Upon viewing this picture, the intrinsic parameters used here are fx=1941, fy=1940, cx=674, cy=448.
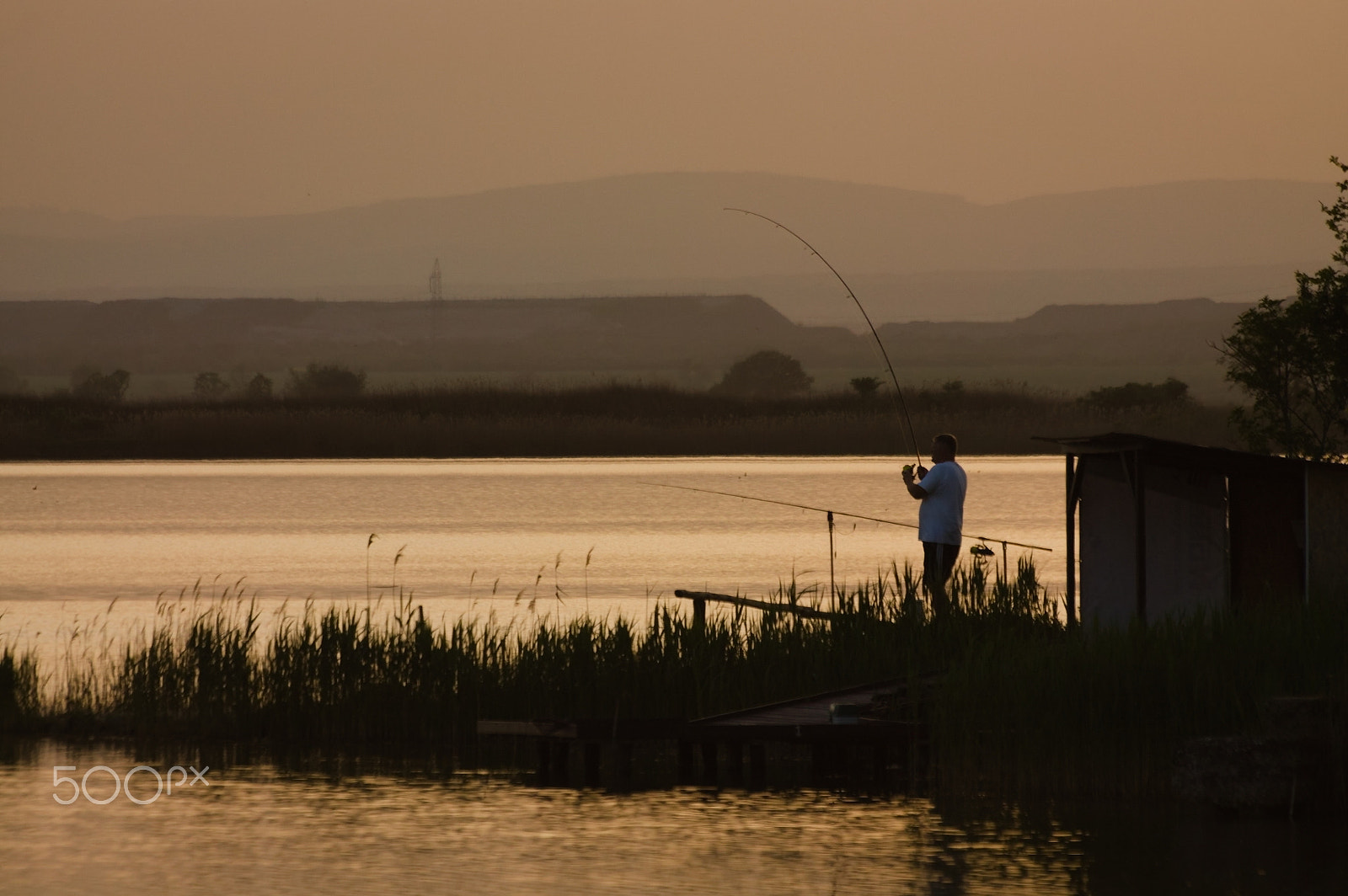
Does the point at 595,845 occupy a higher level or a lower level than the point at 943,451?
lower

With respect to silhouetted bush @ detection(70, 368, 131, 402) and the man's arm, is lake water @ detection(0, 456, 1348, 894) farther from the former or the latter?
silhouetted bush @ detection(70, 368, 131, 402)

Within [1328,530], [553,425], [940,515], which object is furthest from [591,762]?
[553,425]

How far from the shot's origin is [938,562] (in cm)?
1462

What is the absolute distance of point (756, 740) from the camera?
12062 millimetres

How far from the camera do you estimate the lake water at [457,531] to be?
23.9 metres

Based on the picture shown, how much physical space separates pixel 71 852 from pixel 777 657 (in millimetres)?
5504

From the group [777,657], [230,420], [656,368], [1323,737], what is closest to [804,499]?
[230,420]

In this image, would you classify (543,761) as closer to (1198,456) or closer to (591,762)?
(591,762)

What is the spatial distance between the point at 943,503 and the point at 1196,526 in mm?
1868

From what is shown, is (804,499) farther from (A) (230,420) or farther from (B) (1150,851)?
(B) (1150,851)

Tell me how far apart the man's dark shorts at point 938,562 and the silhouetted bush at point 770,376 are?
329 feet

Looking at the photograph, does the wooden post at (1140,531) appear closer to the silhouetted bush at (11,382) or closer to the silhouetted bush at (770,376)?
the silhouetted bush at (770,376)

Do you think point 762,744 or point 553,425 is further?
point 553,425

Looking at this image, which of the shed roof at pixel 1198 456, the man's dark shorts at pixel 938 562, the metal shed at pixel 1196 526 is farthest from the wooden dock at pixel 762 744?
the shed roof at pixel 1198 456
